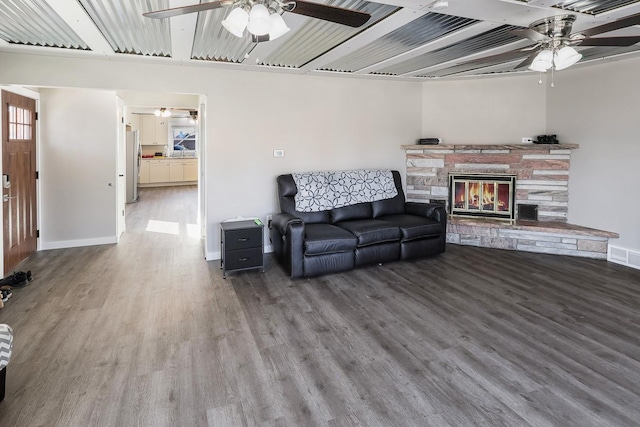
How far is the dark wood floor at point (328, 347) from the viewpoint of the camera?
2.15 meters

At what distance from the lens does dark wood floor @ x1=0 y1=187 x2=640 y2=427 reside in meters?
2.15

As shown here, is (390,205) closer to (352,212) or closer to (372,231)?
(352,212)

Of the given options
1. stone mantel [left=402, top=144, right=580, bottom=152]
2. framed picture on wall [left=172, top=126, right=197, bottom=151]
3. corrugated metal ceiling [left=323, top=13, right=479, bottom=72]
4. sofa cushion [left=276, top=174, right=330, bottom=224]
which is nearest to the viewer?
corrugated metal ceiling [left=323, top=13, right=479, bottom=72]

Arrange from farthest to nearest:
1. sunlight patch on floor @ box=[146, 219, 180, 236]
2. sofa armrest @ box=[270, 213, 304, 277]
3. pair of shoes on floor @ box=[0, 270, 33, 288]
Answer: sunlight patch on floor @ box=[146, 219, 180, 236] < sofa armrest @ box=[270, 213, 304, 277] < pair of shoes on floor @ box=[0, 270, 33, 288]

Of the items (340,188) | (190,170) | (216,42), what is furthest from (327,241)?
(190,170)

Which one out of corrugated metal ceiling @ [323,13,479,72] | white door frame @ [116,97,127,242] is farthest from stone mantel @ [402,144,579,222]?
white door frame @ [116,97,127,242]

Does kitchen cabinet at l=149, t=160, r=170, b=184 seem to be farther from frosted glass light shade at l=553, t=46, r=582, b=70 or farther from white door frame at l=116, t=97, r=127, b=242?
frosted glass light shade at l=553, t=46, r=582, b=70

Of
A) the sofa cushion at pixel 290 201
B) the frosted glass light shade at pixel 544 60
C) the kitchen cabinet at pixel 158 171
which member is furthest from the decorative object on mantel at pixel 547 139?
the kitchen cabinet at pixel 158 171

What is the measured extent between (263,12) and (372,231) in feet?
9.83

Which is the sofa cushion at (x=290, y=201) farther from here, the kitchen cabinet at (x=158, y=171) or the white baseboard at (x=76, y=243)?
the kitchen cabinet at (x=158, y=171)

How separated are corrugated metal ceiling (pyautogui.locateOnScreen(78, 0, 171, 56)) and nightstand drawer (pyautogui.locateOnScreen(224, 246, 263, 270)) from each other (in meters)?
2.34

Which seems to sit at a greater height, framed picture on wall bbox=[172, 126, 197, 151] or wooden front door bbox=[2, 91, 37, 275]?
framed picture on wall bbox=[172, 126, 197, 151]

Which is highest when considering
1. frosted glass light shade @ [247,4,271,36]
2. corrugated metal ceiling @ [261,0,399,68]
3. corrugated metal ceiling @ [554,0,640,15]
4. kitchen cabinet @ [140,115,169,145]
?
kitchen cabinet @ [140,115,169,145]

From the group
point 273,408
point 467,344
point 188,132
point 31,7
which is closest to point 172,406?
point 273,408
